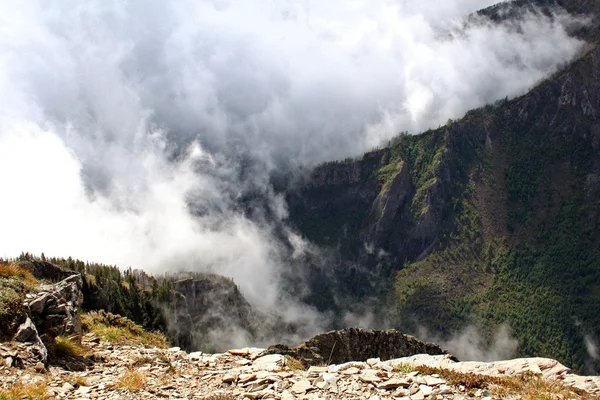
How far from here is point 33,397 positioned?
2014 centimetres

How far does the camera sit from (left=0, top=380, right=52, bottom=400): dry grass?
64.7 ft

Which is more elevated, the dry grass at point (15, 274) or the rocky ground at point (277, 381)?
the dry grass at point (15, 274)

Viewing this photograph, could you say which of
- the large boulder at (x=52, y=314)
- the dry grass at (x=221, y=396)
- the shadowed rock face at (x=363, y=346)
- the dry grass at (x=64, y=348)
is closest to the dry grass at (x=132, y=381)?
the dry grass at (x=221, y=396)

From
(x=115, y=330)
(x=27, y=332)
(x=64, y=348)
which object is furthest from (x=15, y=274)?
(x=115, y=330)

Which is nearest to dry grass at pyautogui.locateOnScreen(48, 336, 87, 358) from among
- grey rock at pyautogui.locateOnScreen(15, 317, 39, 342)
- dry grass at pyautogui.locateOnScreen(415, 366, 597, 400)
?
grey rock at pyautogui.locateOnScreen(15, 317, 39, 342)

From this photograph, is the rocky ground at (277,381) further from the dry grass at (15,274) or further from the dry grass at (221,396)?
the dry grass at (15,274)

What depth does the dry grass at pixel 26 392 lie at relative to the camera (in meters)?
19.7

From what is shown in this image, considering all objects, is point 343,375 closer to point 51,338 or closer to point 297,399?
point 297,399

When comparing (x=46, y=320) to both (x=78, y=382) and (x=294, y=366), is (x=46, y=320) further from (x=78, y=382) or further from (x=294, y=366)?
(x=294, y=366)

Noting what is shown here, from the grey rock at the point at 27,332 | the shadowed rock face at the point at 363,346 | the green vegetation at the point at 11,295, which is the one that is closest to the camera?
the grey rock at the point at 27,332

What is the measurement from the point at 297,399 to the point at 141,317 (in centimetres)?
9719

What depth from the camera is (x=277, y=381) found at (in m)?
22.7

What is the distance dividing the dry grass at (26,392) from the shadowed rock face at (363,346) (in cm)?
4904

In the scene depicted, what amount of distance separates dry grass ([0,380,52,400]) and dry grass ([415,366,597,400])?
18.1 m
